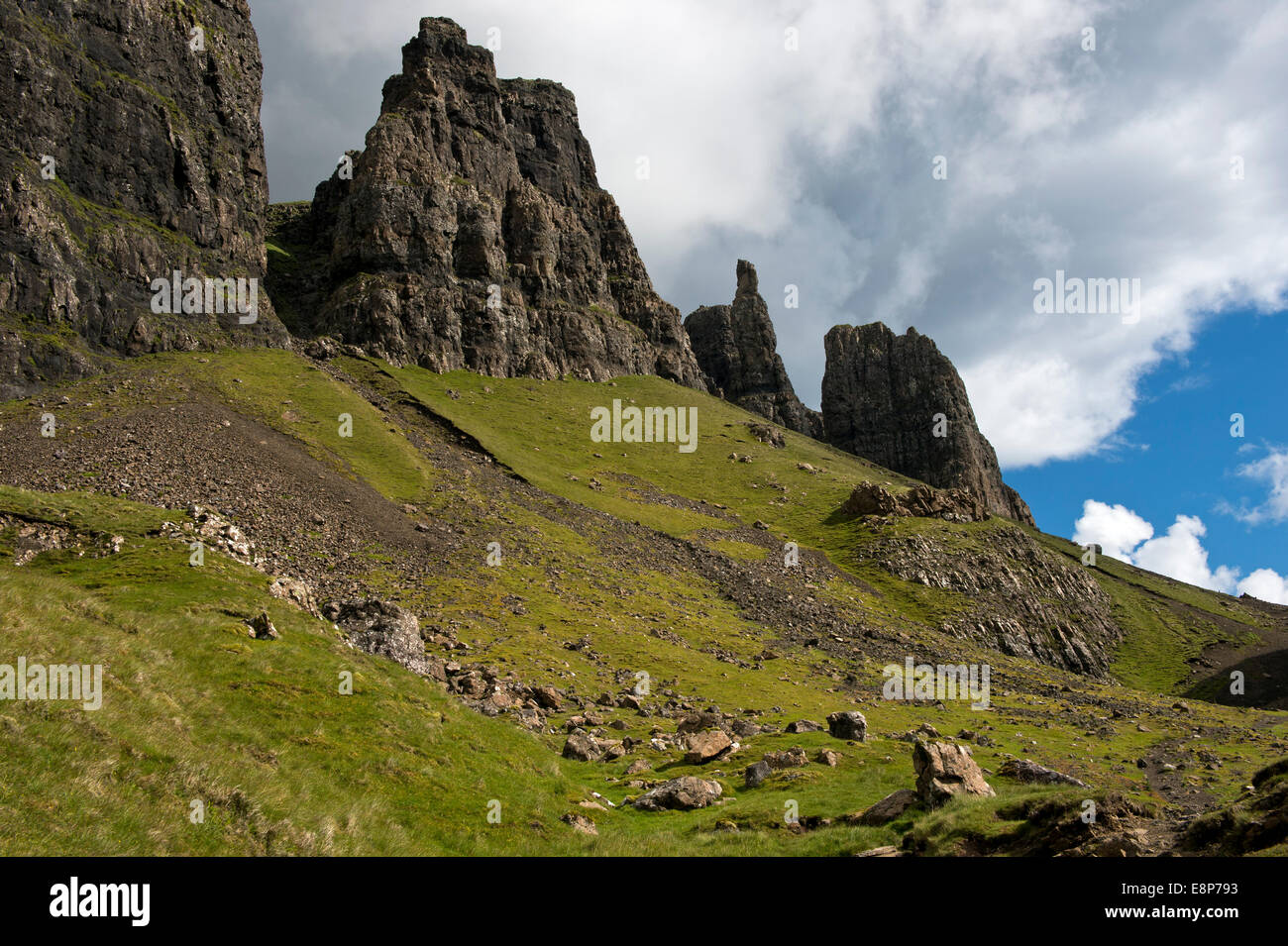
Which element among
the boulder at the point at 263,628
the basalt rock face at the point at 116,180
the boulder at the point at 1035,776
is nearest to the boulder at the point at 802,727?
the boulder at the point at 1035,776

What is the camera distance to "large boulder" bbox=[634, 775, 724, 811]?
25406 mm

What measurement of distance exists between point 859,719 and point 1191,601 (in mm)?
184245

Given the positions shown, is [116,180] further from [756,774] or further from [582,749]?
[756,774]

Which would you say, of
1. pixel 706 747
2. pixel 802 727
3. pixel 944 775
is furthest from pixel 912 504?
pixel 944 775

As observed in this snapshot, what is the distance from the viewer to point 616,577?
7806 centimetres

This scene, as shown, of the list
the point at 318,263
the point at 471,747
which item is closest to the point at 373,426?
the point at 471,747

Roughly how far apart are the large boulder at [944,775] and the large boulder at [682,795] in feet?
26.8

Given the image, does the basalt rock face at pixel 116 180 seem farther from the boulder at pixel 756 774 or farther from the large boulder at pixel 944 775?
the large boulder at pixel 944 775

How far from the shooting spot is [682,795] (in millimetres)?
25594

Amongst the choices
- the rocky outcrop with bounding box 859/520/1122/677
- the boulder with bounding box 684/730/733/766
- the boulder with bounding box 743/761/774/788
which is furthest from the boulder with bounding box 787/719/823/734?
the rocky outcrop with bounding box 859/520/1122/677

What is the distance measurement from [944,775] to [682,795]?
9.82 metres

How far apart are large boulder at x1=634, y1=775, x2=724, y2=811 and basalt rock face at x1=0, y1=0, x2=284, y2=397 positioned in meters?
94.0

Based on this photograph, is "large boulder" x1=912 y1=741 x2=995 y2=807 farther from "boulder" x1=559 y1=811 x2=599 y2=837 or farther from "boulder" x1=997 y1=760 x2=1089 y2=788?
"boulder" x1=559 y1=811 x2=599 y2=837

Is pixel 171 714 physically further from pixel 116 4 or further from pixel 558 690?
pixel 116 4
